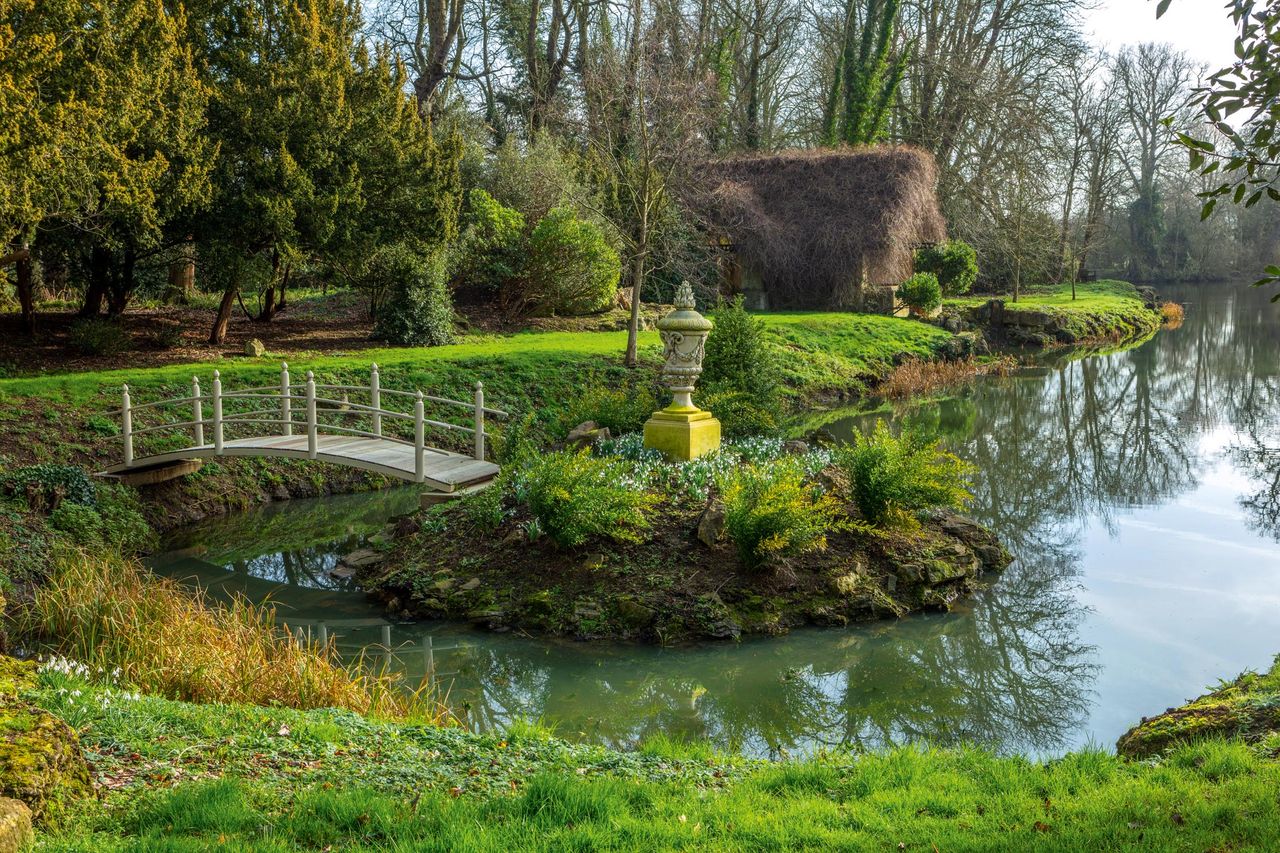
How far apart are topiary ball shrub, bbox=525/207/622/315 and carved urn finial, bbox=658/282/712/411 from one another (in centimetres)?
1265

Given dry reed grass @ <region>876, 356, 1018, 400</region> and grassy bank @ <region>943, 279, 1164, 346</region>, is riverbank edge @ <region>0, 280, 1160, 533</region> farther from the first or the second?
grassy bank @ <region>943, 279, 1164, 346</region>

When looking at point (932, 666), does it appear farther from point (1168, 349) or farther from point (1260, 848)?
point (1168, 349)

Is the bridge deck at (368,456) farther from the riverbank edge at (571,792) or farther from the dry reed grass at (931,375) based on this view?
the dry reed grass at (931,375)

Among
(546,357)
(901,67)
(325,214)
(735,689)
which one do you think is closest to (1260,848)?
(735,689)

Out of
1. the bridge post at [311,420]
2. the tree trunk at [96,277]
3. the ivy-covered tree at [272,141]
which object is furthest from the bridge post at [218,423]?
the tree trunk at [96,277]

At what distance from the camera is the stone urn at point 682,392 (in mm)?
12047

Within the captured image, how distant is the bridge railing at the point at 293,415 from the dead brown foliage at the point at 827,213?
56.1 feet

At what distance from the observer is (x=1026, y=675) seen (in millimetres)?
8430

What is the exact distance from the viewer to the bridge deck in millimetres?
12312

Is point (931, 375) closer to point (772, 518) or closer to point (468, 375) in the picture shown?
point (468, 375)

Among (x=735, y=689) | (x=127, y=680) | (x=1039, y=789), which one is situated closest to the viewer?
(x=1039, y=789)

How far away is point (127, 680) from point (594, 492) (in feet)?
A: 15.0

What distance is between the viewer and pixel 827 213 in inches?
1256

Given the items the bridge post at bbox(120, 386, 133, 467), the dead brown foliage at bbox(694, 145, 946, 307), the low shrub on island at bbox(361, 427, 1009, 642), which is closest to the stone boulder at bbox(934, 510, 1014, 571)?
the low shrub on island at bbox(361, 427, 1009, 642)
